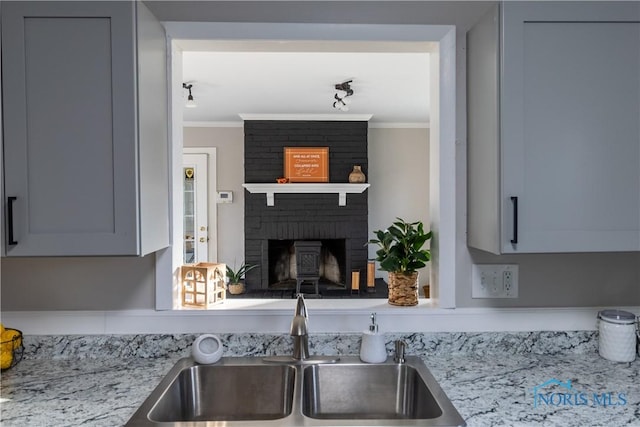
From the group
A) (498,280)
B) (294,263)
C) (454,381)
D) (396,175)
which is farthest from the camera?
(396,175)

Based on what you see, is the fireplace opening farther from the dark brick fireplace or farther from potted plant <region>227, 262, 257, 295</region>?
potted plant <region>227, 262, 257, 295</region>

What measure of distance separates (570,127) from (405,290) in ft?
2.44

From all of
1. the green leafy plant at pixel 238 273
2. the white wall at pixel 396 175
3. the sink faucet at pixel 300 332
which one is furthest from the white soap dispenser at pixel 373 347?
the white wall at pixel 396 175

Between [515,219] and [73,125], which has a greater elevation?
[73,125]

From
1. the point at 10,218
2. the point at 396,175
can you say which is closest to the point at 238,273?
the point at 396,175

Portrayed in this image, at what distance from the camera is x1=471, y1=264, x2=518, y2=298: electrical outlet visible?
4.96ft

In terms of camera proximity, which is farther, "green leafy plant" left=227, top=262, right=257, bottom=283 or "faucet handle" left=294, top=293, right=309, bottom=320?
"green leafy plant" left=227, top=262, right=257, bottom=283

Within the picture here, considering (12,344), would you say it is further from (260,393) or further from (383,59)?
(383,59)

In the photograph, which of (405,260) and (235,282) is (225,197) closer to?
(235,282)

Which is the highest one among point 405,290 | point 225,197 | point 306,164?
point 306,164

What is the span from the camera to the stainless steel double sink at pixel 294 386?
133 centimetres

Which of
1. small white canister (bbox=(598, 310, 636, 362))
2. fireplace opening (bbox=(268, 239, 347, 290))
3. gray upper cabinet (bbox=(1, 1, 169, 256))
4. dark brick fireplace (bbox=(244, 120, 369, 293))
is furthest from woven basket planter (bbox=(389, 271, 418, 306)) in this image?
fireplace opening (bbox=(268, 239, 347, 290))

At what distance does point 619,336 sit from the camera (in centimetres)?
141

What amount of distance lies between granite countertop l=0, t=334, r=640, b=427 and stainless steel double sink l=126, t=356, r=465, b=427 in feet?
0.28
